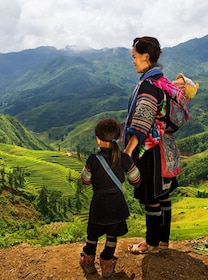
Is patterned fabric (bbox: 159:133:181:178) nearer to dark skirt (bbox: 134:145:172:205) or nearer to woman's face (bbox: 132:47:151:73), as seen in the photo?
dark skirt (bbox: 134:145:172:205)

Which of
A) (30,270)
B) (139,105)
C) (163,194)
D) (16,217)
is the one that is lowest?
(16,217)

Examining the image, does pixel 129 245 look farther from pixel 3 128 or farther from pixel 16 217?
pixel 3 128

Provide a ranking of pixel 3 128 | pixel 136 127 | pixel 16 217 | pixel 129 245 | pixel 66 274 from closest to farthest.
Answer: pixel 136 127 → pixel 66 274 → pixel 129 245 → pixel 16 217 → pixel 3 128

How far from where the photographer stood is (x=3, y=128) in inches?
6983

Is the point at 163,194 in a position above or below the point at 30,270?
above

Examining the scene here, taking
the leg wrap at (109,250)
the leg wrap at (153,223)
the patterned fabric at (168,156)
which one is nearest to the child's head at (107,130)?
the patterned fabric at (168,156)

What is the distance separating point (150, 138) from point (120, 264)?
2.10 meters

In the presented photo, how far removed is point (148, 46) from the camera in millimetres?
4930

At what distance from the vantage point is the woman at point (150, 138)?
489 centimetres

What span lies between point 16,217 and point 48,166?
37.4 metres

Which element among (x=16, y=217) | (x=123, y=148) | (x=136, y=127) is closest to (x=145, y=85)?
(x=136, y=127)

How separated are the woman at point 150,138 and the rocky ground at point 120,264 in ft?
1.36

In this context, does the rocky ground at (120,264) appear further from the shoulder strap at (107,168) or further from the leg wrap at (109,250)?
the shoulder strap at (107,168)

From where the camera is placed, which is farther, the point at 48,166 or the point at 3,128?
the point at 3,128
